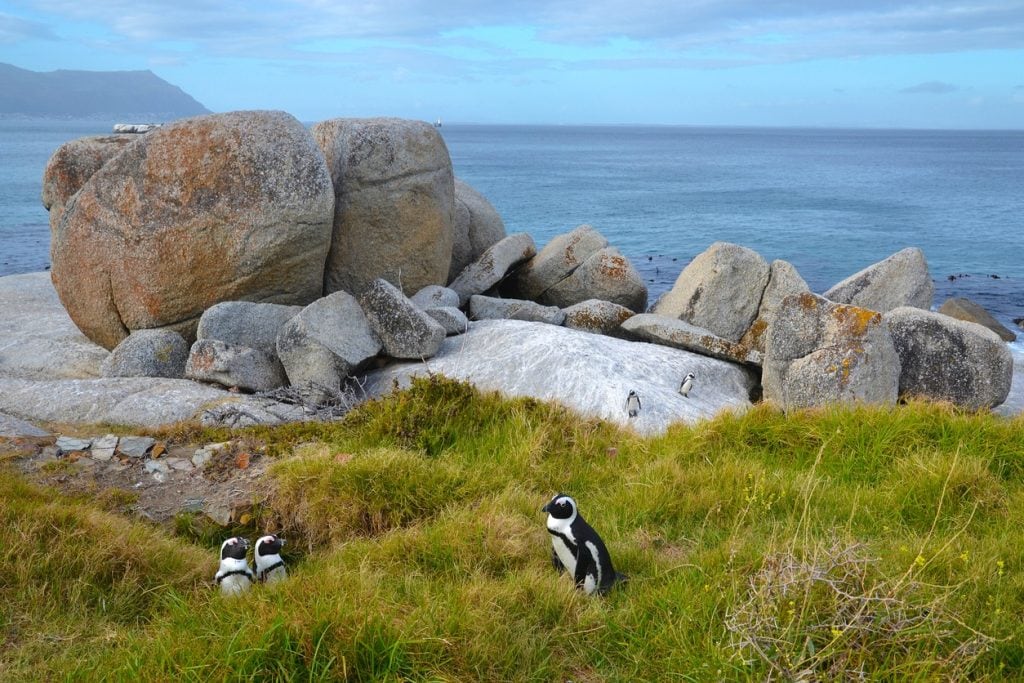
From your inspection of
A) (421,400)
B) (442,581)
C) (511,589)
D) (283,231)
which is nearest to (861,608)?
(511,589)

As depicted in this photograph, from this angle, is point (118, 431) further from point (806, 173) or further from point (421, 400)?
point (806, 173)

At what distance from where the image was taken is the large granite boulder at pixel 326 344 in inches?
531

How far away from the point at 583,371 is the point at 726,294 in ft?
19.2

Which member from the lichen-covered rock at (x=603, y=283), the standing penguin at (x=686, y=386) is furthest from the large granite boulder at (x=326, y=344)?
the lichen-covered rock at (x=603, y=283)

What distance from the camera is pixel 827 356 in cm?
1309

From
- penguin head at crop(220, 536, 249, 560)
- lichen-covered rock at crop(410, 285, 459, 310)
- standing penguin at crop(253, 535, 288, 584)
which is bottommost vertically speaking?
lichen-covered rock at crop(410, 285, 459, 310)

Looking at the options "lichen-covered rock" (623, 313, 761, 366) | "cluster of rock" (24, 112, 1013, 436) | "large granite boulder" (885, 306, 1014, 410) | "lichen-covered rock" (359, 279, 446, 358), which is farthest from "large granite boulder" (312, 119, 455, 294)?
"large granite boulder" (885, 306, 1014, 410)

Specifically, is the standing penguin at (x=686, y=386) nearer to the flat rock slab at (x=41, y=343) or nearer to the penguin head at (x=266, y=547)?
the penguin head at (x=266, y=547)

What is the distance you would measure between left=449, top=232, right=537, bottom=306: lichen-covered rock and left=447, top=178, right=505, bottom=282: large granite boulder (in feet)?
1.77

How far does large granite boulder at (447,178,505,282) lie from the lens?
2020 centimetres

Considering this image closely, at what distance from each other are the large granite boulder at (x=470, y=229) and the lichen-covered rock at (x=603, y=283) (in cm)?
228

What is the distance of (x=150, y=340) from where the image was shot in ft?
48.1

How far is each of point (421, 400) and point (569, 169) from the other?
104859 mm

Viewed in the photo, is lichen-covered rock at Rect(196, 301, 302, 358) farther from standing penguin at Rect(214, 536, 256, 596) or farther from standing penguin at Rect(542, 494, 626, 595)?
standing penguin at Rect(542, 494, 626, 595)
